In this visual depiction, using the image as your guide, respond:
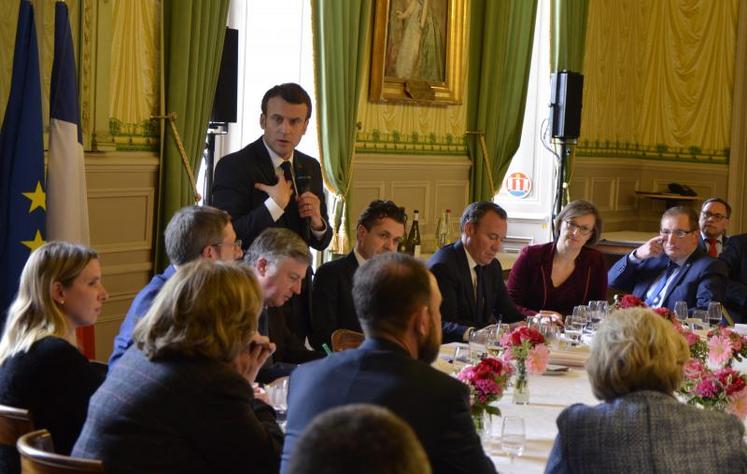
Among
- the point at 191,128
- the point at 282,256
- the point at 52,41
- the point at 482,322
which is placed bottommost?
the point at 482,322

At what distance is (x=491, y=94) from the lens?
8719mm

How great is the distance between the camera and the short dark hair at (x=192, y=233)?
12.6 ft

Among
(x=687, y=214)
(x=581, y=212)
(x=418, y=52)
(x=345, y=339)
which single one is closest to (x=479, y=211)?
(x=581, y=212)

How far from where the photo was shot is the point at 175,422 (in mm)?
2449

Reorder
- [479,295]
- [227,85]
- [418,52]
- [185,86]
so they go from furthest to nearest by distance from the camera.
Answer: [418,52]
[227,85]
[185,86]
[479,295]

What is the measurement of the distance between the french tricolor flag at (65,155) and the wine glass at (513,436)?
2.33 metres

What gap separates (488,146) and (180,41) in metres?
3.53

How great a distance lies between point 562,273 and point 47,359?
3.48 metres

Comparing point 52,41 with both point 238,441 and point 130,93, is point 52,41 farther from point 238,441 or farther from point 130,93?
point 238,441

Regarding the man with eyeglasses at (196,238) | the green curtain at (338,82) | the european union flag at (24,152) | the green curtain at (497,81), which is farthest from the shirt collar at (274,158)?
the green curtain at (497,81)

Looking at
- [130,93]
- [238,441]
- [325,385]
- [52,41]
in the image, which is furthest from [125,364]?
[130,93]

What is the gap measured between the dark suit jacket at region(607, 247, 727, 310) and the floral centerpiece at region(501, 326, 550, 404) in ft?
7.08

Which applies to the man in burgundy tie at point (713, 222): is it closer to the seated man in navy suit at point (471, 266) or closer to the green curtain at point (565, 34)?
the seated man in navy suit at point (471, 266)

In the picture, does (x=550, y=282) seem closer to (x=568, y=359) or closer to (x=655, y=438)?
(x=568, y=359)
